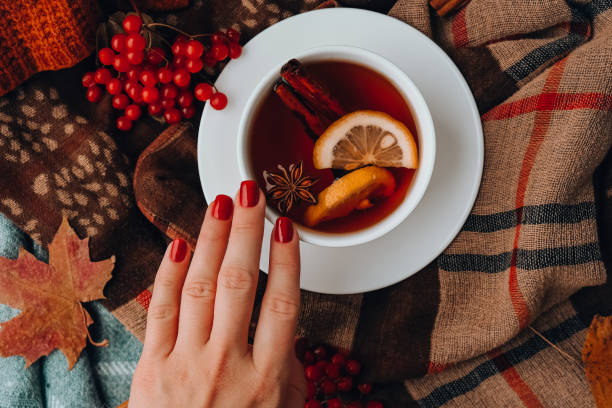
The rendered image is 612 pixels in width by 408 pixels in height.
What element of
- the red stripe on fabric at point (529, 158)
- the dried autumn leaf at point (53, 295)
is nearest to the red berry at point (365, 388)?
the red stripe on fabric at point (529, 158)

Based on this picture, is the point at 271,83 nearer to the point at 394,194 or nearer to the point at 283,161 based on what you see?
the point at 283,161

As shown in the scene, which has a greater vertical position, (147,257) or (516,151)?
(516,151)

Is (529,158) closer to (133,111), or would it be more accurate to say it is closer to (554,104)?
(554,104)

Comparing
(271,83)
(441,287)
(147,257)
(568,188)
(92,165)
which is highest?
(271,83)

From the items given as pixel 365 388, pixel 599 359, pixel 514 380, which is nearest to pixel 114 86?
pixel 365 388

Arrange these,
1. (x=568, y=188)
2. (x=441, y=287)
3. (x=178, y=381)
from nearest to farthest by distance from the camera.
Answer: (x=178, y=381)
(x=568, y=188)
(x=441, y=287)

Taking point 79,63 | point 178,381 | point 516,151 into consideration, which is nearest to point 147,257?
point 178,381

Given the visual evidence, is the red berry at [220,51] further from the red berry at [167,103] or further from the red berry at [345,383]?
the red berry at [345,383]
